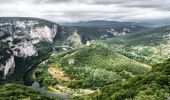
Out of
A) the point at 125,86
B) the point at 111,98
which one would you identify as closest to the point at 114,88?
the point at 125,86

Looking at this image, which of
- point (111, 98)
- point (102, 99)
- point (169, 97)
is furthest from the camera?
point (102, 99)

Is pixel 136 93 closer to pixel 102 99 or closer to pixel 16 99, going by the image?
pixel 102 99

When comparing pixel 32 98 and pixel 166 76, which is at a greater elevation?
pixel 166 76

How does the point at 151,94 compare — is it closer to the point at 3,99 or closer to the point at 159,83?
the point at 159,83

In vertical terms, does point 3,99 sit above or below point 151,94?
below

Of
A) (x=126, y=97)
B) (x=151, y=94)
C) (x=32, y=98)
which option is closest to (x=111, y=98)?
(x=126, y=97)

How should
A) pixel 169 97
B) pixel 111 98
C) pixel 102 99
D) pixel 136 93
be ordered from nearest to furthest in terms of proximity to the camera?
pixel 169 97, pixel 136 93, pixel 111 98, pixel 102 99

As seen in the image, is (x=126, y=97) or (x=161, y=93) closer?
(x=161, y=93)

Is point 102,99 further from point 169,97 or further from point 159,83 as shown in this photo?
point 169,97

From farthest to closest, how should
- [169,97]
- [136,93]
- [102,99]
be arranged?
[102,99], [136,93], [169,97]
